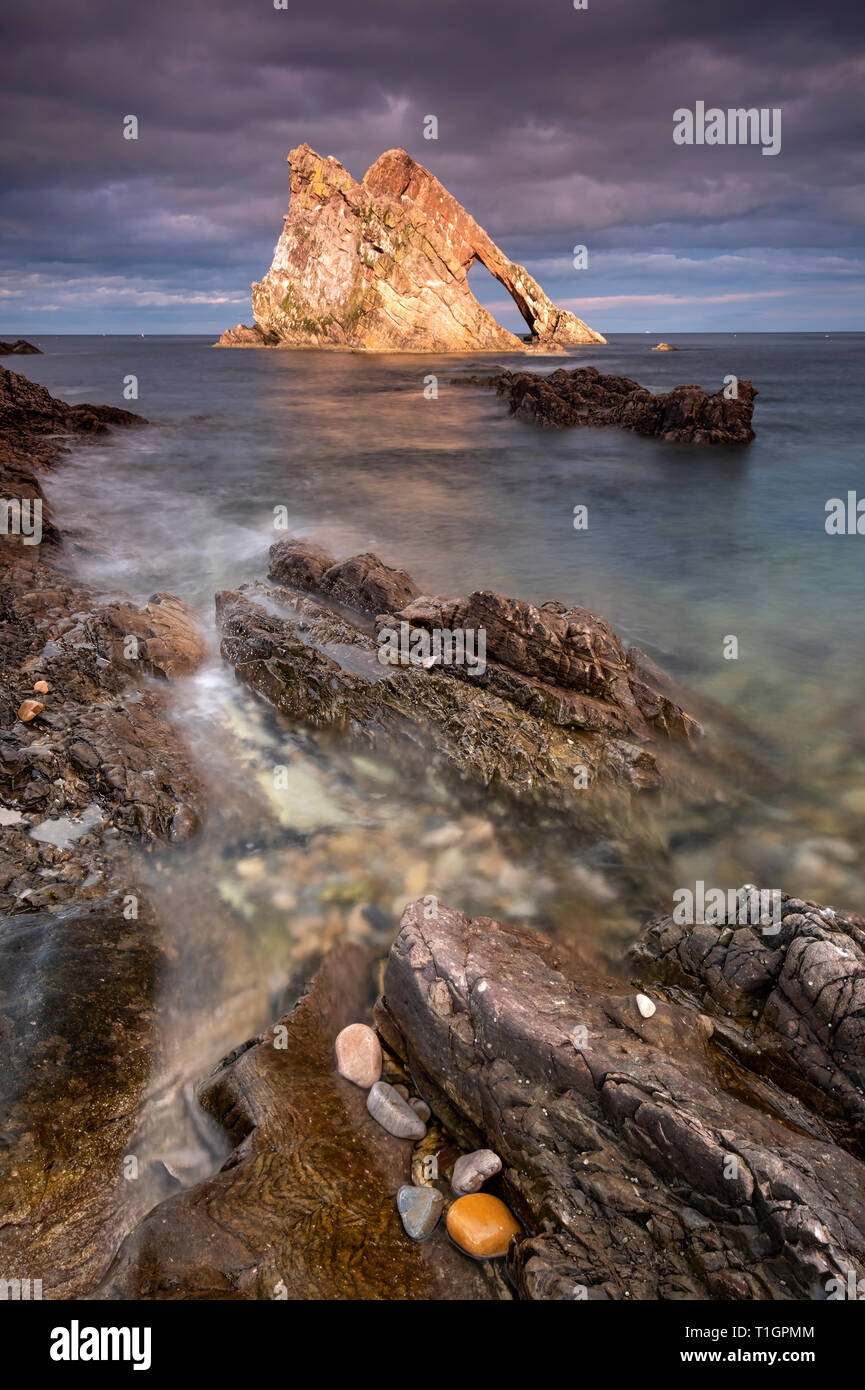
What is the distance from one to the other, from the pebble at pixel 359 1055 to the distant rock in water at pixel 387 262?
101 m

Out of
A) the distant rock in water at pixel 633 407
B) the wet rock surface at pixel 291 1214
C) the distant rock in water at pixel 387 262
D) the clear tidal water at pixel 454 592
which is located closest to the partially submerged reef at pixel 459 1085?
the wet rock surface at pixel 291 1214

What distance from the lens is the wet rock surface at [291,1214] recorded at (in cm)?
317

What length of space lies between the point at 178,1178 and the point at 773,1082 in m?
3.39

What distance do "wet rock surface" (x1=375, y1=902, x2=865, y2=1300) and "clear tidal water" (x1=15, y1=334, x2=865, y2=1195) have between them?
110 centimetres

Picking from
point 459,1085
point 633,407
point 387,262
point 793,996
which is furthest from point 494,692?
point 387,262

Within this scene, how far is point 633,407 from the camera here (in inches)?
1181

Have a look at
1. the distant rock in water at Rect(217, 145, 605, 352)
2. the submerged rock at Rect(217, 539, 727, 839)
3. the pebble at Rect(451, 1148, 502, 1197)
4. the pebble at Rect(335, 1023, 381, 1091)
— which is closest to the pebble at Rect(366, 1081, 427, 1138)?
the pebble at Rect(335, 1023, 381, 1091)

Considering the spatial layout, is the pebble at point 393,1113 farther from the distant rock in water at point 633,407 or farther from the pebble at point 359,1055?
the distant rock in water at point 633,407

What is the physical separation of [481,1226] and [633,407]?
3164 cm

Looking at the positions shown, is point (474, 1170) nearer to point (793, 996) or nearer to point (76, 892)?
point (793, 996)

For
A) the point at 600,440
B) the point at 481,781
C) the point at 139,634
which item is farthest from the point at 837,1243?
the point at 600,440

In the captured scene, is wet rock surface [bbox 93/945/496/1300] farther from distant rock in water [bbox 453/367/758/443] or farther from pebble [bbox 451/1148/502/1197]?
distant rock in water [bbox 453/367/758/443]

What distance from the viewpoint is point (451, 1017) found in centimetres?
412

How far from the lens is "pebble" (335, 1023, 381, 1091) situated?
4.23 m
